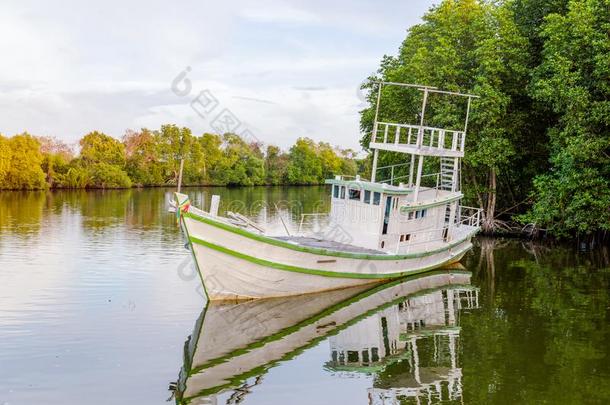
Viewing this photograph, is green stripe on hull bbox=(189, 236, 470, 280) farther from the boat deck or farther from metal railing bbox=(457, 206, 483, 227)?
metal railing bbox=(457, 206, 483, 227)

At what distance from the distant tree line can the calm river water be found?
202 ft

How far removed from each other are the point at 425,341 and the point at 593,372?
4.60m

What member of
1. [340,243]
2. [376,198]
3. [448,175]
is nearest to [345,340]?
[340,243]

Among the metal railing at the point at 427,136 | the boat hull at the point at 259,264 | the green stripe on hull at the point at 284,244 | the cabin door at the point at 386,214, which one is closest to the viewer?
the green stripe on hull at the point at 284,244

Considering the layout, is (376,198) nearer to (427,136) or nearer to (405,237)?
(405,237)

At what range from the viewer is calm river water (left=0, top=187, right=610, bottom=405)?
1365 centimetres

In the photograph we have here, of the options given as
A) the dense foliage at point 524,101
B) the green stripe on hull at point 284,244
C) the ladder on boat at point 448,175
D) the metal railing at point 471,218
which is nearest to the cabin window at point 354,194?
the green stripe on hull at point 284,244

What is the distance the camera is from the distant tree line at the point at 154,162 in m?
86.4

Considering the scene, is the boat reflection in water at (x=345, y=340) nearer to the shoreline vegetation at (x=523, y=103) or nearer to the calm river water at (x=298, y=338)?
the calm river water at (x=298, y=338)

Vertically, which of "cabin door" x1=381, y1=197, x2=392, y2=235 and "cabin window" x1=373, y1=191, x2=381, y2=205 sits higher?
"cabin window" x1=373, y1=191, x2=381, y2=205

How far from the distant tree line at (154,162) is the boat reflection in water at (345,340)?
6620 cm

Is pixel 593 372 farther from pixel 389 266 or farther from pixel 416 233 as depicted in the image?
pixel 416 233

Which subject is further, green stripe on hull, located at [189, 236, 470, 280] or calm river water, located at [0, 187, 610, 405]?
green stripe on hull, located at [189, 236, 470, 280]

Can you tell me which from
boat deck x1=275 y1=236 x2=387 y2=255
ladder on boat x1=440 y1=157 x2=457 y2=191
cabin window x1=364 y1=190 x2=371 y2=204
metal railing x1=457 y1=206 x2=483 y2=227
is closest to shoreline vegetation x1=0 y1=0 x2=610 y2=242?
metal railing x1=457 y1=206 x2=483 y2=227
